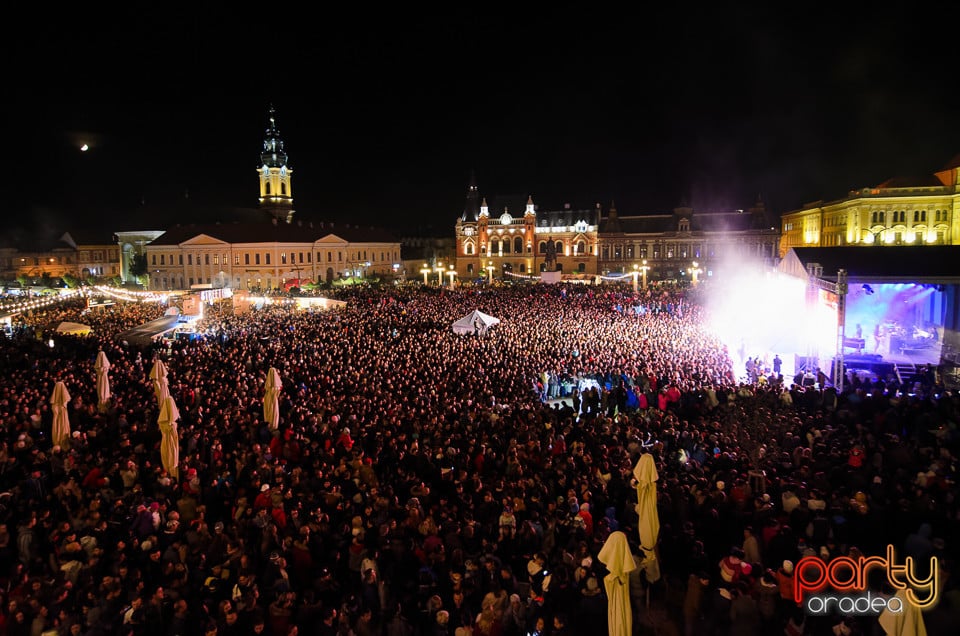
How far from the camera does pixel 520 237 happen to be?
70375 mm

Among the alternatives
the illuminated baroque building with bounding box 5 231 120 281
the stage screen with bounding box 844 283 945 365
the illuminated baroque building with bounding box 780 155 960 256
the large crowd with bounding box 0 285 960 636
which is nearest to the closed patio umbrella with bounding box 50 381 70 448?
the large crowd with bounding box 0 285 960 636

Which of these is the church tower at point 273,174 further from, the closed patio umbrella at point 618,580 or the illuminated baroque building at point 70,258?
the closed patio umbrella at point 618,580

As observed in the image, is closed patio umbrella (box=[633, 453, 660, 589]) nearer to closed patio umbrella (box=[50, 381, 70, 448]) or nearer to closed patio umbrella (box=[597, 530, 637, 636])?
closed patio umbrella (box=[597, 530, 637, 636])

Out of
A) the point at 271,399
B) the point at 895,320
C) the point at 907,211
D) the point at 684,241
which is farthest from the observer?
the point at 684,241

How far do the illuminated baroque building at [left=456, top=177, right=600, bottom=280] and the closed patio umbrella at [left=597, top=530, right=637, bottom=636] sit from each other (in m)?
62.6

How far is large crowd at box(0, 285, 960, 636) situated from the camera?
5.39 metres

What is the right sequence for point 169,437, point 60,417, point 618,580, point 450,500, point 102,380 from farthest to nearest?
point 102,380 < point 60,417 < point 169,437 < point 450,500 < point 618,580

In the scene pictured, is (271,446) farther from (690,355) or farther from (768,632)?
(690,355)

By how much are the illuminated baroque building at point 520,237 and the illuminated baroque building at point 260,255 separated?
441 inches

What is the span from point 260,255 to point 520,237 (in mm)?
29150

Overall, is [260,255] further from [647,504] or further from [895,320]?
[647,504]

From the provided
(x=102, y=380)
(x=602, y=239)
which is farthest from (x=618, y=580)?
(x=602, y=239)

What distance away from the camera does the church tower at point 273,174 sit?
72.1 meters

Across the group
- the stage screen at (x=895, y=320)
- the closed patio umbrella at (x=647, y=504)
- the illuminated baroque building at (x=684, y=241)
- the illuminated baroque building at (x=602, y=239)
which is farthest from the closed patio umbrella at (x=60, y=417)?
the illuminated baroque building at (x=684, y=241)
